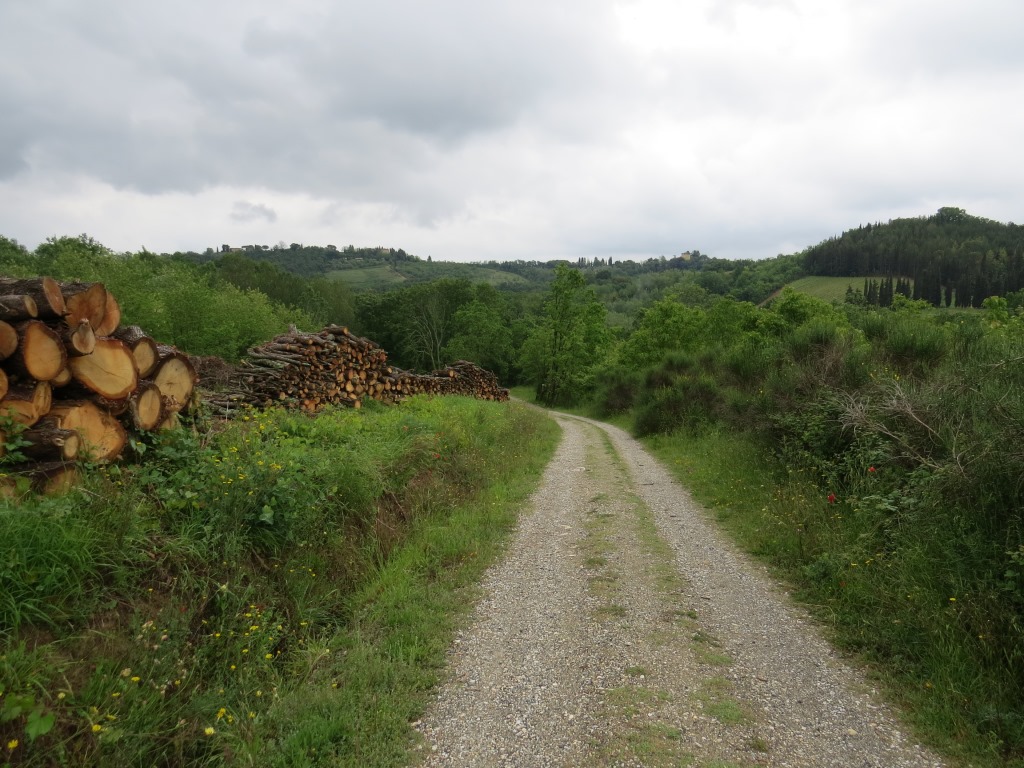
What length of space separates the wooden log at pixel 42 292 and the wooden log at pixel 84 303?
16 cm

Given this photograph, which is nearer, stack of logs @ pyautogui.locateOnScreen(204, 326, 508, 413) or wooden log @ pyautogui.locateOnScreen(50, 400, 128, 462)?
wooden log @ pyautogui.locateOnScreen(50, 400, 128, 462)

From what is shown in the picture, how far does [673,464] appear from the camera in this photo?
46.7ft

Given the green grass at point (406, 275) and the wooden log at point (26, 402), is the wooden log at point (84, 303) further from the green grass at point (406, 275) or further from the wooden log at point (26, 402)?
the green grass at point (406, 275)

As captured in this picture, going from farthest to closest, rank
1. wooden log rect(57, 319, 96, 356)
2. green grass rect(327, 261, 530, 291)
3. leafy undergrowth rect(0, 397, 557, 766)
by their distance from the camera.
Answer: green grass rect(327, 261, 530, 291)
wooden log rect(57, 319, 96, 356)
leafy undergrowth rect(0, 397, 557, 766)

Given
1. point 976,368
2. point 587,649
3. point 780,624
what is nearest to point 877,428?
point 976,368

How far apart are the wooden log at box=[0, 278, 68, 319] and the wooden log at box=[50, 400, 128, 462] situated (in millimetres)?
824

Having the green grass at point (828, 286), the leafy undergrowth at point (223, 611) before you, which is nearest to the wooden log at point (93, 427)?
the leafy undergrowth at point (223, 611)

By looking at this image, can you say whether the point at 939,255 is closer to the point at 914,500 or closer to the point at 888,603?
the point at 914,500

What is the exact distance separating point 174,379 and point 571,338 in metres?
37.9

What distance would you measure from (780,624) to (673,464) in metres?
9.36

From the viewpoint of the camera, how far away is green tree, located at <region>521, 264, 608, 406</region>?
42.5 m

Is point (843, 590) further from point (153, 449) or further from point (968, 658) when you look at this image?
point (153, 449)

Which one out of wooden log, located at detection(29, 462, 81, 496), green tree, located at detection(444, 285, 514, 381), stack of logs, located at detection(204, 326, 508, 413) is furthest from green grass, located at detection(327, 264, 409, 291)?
wooden log, located at detection(29, 462, 81, 496)

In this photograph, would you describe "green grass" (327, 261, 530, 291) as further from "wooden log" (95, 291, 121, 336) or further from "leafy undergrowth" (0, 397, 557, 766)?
"leafy undergrowth" (0, 397, 557, 766)
